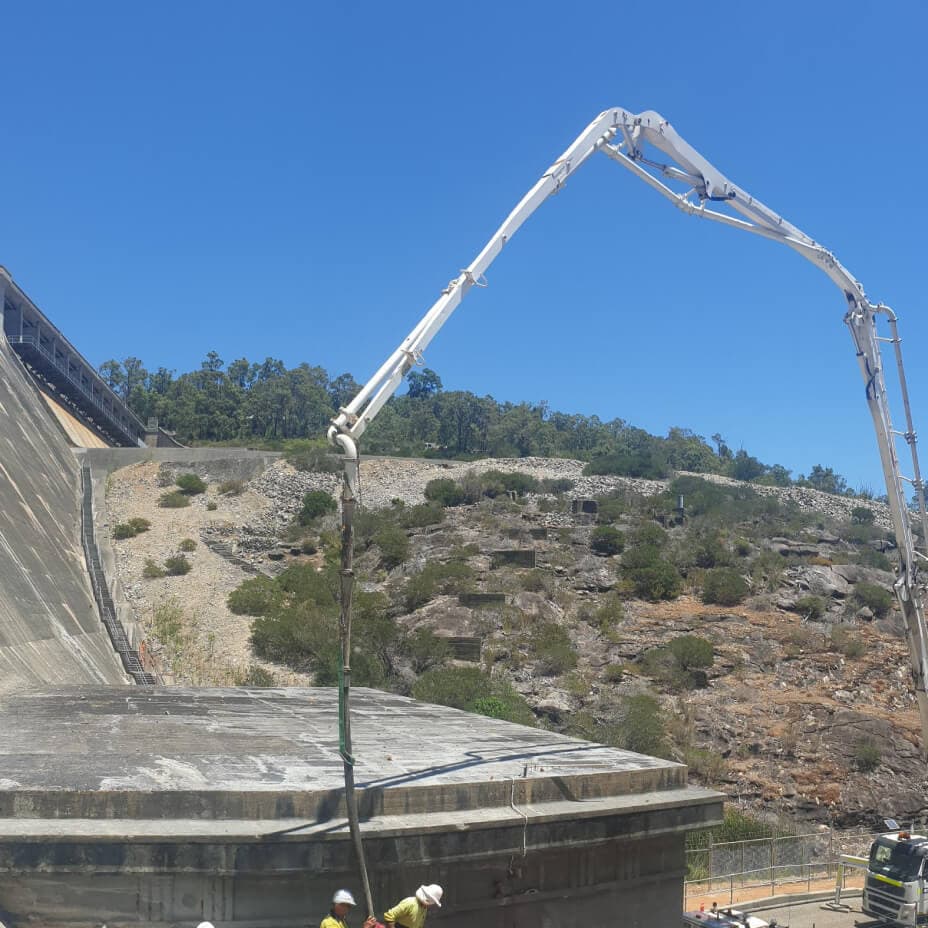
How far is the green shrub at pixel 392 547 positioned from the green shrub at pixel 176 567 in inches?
327

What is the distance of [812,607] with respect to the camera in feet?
133

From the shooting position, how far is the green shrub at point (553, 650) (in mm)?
33500

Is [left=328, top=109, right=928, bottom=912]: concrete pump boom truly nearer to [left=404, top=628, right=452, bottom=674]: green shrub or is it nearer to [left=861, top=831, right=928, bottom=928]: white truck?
[left=861, top=831, right=928, bottom=928]: white truck

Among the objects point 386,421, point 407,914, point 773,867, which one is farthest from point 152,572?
point 386,421

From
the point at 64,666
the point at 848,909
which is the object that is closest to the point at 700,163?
the point at 848,909

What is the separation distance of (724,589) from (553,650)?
35.7 ft

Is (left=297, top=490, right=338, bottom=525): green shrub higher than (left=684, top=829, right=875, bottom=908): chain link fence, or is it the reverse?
(left=297, top=490, right=338, bottom=525): green shrub

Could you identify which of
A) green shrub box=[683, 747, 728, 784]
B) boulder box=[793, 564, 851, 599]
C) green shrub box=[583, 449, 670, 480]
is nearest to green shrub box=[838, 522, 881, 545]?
boulder box=[793, 564, 851, 599]

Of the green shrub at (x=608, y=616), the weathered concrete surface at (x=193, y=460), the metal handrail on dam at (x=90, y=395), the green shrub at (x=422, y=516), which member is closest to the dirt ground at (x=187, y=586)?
the weathered concrete surface at (x=193, y=460)

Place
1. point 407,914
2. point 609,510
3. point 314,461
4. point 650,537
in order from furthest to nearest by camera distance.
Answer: point 314,461 → point 609,510 → point 650,537 → point 407,914

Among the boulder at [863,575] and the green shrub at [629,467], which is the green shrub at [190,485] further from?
the boulder at [863,575]

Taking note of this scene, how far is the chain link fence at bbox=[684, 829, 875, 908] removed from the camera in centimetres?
1773

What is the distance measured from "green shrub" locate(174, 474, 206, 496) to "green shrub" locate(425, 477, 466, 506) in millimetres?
12095

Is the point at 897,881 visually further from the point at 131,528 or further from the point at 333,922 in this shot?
the point at 131,528
